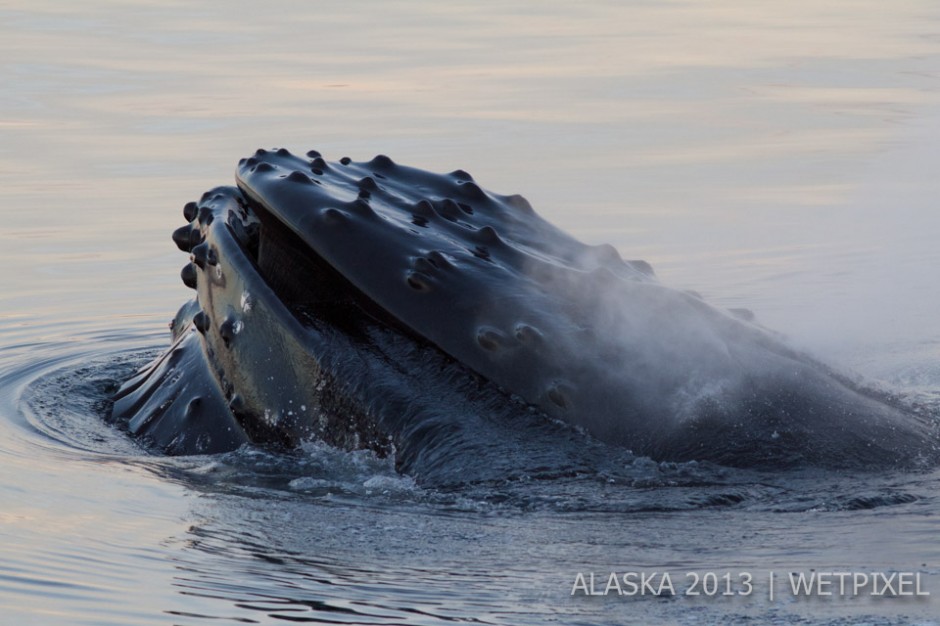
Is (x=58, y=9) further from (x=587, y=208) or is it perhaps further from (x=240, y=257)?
(x=240, y=257)

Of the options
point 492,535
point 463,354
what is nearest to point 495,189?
point 463,354

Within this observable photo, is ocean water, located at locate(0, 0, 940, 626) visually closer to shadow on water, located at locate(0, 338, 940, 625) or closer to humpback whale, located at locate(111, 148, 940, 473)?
shadow on water, located at locate(0, 338, 940, 625)

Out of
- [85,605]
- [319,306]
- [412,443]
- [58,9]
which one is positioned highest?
[58,9]

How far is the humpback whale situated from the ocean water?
14 cm

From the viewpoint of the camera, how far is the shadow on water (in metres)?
4.74

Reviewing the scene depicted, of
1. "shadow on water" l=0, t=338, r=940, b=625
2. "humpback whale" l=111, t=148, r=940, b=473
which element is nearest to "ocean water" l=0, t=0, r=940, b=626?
"shadow on water" l=0, t=338, r=940, b=625

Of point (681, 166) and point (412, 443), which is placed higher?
point (681, 166)

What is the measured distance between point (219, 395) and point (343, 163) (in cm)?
111

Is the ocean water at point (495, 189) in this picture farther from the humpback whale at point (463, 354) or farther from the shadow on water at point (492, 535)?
the humpback whale at point (463, 354)

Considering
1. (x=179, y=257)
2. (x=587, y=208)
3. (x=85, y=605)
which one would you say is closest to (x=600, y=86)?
(x=587, y=208)

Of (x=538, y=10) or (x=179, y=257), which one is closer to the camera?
(x=179, y=257)

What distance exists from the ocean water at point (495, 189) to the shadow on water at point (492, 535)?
1 cm

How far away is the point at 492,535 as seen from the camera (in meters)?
5.39

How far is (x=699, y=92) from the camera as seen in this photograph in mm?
17766
